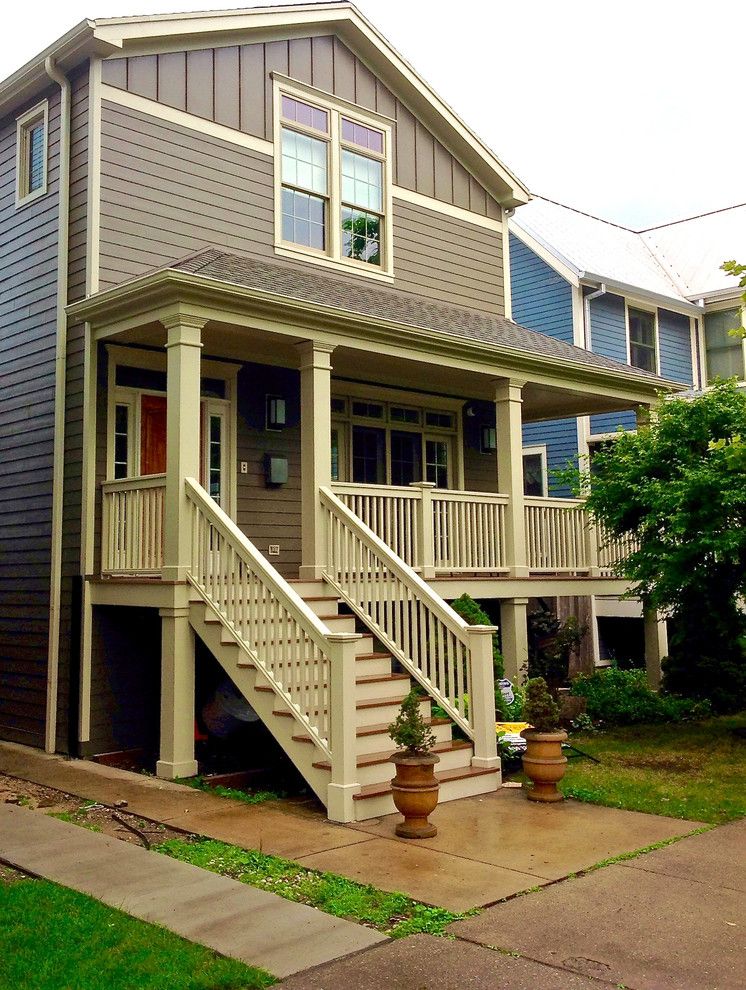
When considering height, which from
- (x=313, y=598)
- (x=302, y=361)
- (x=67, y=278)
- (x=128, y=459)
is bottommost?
(x=313, y=598)

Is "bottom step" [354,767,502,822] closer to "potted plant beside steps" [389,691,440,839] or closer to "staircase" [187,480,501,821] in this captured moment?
"staircase" [187,480,501,821]

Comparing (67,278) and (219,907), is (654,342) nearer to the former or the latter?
(67,278)

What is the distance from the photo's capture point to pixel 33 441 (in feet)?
34.9

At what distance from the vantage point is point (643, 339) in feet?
64.7

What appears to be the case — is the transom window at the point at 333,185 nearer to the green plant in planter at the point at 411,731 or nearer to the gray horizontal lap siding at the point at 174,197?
the gray horizontal lap siding at the point at 174,197

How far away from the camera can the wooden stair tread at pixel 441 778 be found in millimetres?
7121

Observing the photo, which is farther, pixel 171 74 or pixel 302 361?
pixel 171 74

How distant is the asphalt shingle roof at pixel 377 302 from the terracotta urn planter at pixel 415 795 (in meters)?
4.71

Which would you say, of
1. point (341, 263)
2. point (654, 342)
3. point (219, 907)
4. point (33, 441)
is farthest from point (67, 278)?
point (654, 342)

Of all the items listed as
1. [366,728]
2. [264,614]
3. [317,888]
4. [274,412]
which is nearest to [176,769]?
[264,614]

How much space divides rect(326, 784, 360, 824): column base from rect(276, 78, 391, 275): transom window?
7008 millimetres

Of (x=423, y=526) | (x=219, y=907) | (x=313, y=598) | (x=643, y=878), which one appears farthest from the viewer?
(x=423, y=526)

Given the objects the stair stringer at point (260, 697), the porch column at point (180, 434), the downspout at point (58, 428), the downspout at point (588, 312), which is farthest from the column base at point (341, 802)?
the downspout at point (588, 312)

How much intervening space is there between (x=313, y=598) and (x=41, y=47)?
21.8ft
